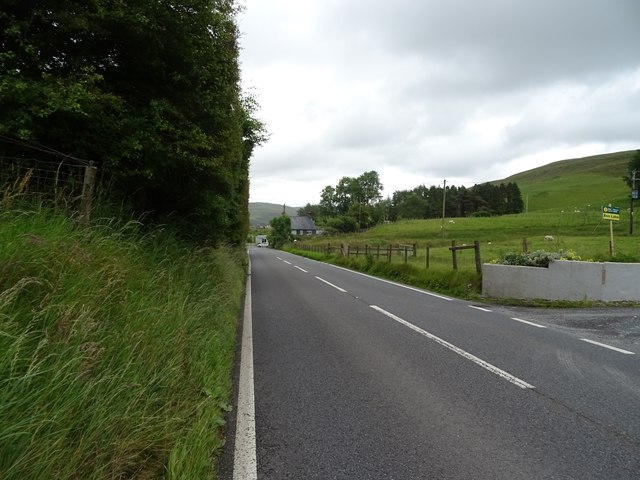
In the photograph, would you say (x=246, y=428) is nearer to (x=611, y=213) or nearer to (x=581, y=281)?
(x=581, y=281)

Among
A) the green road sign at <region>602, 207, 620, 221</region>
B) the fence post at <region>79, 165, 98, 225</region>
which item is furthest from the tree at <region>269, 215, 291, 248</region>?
the fence post at <region>79, 165, 98, 225</region>

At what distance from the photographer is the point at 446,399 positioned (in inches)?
161

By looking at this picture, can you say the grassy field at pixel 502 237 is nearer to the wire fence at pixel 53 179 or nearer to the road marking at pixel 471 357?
the road marking at pixel 471 357

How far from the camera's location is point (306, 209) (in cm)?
17038

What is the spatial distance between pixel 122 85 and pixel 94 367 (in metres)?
5.27

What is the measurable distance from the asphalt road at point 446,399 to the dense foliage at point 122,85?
11.4ft

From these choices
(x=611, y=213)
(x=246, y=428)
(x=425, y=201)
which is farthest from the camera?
(x=425, y=201)

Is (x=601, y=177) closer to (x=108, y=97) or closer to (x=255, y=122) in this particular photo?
(x=255, y=122)

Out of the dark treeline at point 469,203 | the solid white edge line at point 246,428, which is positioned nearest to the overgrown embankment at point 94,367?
the solid white edge line at point 246,428

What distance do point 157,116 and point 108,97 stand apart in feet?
2.48

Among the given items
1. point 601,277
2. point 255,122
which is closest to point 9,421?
point 601,277

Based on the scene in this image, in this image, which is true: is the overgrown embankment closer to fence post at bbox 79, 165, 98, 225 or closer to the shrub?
fence post at bbox 79, 165, 98, 225

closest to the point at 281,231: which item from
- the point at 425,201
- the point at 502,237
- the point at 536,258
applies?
the point at 502,237

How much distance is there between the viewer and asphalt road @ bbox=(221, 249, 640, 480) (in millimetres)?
2943
